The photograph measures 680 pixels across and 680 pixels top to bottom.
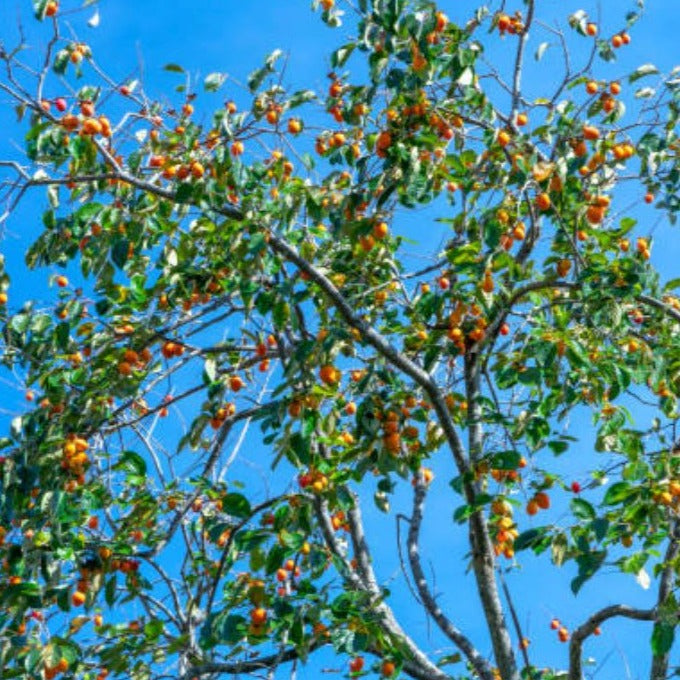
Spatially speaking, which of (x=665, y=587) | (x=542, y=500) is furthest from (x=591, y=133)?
(x=665, y=587)

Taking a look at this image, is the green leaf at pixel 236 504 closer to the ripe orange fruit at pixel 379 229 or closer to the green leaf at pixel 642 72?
the ripe orange fruit at pixel 379 229

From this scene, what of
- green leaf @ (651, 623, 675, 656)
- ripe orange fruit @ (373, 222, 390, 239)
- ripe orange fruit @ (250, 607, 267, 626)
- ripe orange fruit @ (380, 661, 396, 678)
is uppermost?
ripe orange fruit @ (373, 222, 390, 239)

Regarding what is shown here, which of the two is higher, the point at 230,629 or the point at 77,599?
the point at 77,599

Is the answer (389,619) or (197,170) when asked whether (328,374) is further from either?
(389,619)

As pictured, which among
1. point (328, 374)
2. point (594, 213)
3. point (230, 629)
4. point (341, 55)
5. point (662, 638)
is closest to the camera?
point (662, 638)

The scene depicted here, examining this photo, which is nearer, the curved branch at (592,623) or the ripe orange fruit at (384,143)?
the curved branch at (592,623)

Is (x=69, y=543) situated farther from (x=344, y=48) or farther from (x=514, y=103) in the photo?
(x=514, y=103)

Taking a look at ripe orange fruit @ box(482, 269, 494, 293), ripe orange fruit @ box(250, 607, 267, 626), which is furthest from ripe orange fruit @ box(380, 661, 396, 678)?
ripe orange fruit @ box(482, 269, 494, 293)

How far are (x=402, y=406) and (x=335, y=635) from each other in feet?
2.37

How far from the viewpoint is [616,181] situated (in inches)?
196

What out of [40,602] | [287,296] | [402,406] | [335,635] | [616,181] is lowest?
A: [335,635]

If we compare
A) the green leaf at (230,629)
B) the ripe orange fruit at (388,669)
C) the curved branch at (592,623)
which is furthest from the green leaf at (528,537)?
the green leaf at (230,629)

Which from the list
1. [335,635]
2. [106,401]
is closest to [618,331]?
[335,635]

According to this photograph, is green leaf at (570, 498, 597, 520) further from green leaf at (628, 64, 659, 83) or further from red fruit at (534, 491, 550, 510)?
green leaf at (628, 64, 659, 83)
